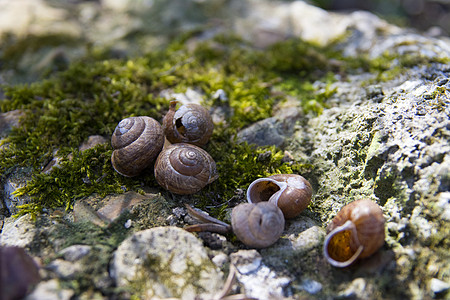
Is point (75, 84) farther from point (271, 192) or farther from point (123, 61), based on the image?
point (271, 192)

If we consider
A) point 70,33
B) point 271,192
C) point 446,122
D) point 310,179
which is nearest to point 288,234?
point 271,192

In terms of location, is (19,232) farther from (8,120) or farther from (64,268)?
(8,120)

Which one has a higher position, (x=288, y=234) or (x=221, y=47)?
(x=221, y=47)

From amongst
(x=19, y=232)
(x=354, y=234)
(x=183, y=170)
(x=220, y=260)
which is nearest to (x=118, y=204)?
(x=183, y=170)

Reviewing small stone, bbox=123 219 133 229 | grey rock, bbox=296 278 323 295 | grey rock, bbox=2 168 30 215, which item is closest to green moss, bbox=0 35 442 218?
grey rock, bbox=2 168 30 215

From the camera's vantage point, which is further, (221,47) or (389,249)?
(221,47)

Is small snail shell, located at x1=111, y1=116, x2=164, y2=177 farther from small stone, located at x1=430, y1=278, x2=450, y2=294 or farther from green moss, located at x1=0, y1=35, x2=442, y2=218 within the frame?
small stone, located at x1=430, y1=278, x2=450, y2=294

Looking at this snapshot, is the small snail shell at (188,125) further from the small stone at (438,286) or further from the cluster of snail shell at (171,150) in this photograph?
the small stone at (438,286)
